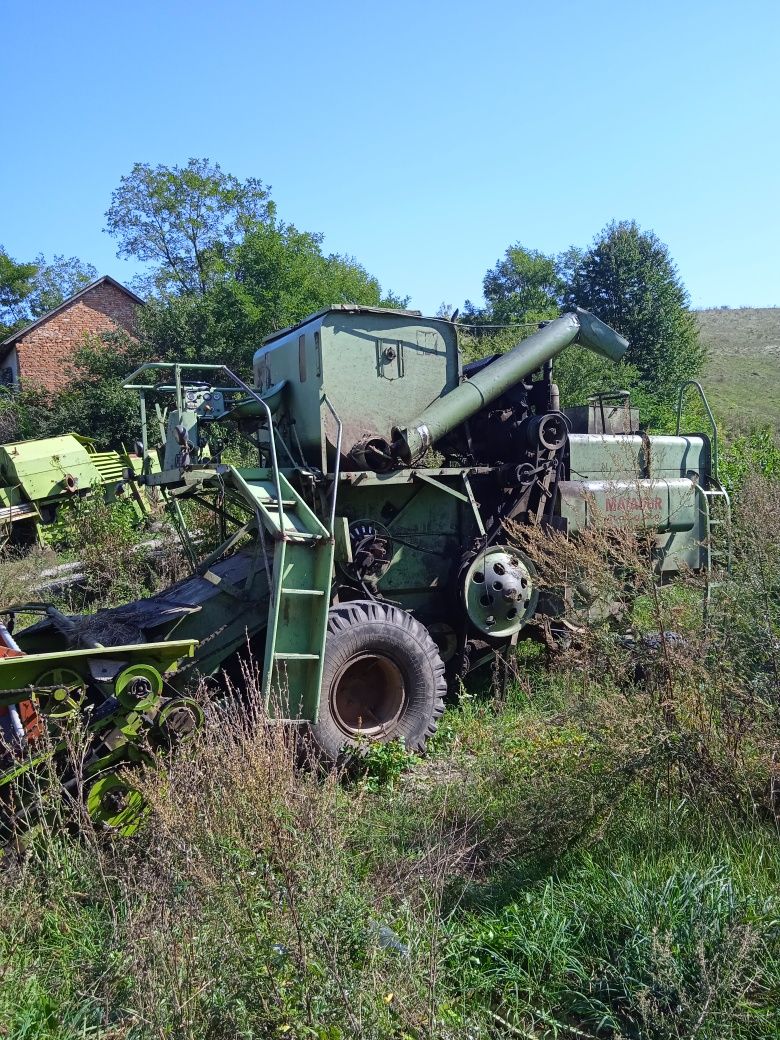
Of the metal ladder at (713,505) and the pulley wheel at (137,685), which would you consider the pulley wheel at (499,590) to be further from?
the pulley wheel at (137,685)

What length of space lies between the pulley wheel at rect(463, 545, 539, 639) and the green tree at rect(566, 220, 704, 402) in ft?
79.7

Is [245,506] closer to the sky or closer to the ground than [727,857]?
closer to the sky

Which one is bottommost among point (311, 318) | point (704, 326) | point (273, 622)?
point (273, 622)

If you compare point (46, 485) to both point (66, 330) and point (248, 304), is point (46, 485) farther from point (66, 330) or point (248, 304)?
point (66, 330)

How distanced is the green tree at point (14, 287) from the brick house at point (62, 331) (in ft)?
56.1

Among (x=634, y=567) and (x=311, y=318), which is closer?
(x=634, y=567)

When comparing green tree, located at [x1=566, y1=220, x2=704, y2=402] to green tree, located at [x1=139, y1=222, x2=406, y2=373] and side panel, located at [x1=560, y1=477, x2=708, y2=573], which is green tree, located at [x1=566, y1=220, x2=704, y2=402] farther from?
side panel, located at [x1=560, y1=477, x2=708, y2=573]

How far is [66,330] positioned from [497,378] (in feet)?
96.1

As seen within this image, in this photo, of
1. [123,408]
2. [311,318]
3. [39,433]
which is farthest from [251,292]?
[311,318]

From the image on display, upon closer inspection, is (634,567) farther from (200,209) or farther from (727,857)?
(200,209)

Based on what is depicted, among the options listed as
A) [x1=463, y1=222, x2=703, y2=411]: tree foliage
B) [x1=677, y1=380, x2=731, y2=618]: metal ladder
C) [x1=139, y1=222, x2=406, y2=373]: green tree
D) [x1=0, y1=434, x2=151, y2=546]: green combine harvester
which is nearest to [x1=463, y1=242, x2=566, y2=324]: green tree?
[x1=463, y1=222, x2=703, y2=411]: tree foliage

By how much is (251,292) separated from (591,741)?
941 inches

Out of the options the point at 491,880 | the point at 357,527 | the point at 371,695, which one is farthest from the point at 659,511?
the point at 491,880

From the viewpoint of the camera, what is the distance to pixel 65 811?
4961 mm
